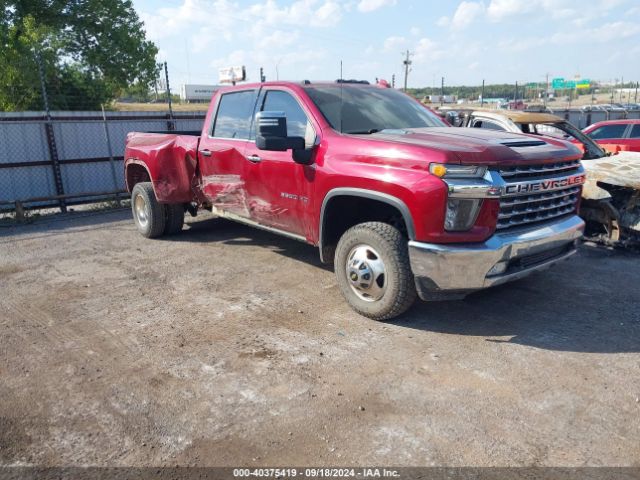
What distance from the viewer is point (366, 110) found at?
5020mm

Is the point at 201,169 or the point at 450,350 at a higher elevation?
the point at 201,169

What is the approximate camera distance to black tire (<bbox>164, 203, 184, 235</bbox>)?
736cm

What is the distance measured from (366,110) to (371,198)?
4.22 ft

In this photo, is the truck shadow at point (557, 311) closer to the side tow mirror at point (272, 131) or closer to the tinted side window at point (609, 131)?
the side tow mirror at point (272, 131)

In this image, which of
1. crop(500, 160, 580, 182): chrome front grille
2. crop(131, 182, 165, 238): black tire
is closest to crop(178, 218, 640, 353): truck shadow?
crop(500, 160, 580, 182): chrome front grille

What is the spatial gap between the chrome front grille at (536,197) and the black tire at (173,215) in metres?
4.83

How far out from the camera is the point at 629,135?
35.9 ft

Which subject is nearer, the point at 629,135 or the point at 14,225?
the point at 14,225

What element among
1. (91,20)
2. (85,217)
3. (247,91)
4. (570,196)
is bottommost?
(85,217)

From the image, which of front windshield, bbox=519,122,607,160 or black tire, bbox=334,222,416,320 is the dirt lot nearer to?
black tire, bbox=334,222,416,320

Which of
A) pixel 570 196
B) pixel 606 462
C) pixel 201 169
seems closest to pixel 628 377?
pixel 606 462

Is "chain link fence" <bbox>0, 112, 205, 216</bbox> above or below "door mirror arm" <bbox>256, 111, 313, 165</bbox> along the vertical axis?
below

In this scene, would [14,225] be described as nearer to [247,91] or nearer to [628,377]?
[247,91]

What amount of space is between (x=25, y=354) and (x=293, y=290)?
93.2 inches
